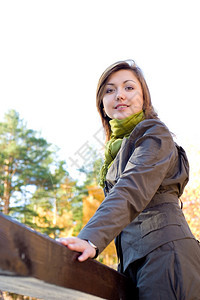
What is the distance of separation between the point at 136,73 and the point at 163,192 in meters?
0.71

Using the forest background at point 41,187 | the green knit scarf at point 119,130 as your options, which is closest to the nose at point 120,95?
the green knit scarf at point 119,130

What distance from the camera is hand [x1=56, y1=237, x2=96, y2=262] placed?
0.82 m

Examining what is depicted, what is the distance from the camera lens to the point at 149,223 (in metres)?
1.19

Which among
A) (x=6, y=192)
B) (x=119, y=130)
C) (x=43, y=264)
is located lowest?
(x=43, y=264)

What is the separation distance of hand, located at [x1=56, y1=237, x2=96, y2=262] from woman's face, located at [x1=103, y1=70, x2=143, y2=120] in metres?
0.87

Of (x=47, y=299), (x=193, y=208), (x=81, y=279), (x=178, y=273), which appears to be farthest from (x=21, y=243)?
Result: (x=193, y=208)

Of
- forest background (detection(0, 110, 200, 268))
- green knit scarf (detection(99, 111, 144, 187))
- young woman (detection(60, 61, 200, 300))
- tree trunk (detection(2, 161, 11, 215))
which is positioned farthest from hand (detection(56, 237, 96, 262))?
tree trunk (detection(2, 161, 11, 215))

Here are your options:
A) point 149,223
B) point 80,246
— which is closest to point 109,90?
point 149,223

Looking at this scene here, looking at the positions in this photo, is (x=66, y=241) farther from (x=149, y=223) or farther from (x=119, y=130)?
Result: (x=119, y=130)

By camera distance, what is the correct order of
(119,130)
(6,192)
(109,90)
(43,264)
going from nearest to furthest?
(43,264) → (119,130) → (109,90) → (6,192)

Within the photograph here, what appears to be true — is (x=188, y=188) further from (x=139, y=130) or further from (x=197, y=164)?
(x=139, y=130)

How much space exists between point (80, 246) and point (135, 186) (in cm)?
29

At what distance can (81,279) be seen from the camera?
0.82 m

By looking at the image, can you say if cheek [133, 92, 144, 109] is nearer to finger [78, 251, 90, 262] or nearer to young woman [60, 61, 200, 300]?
young woman [60, 61, 200, 300]
